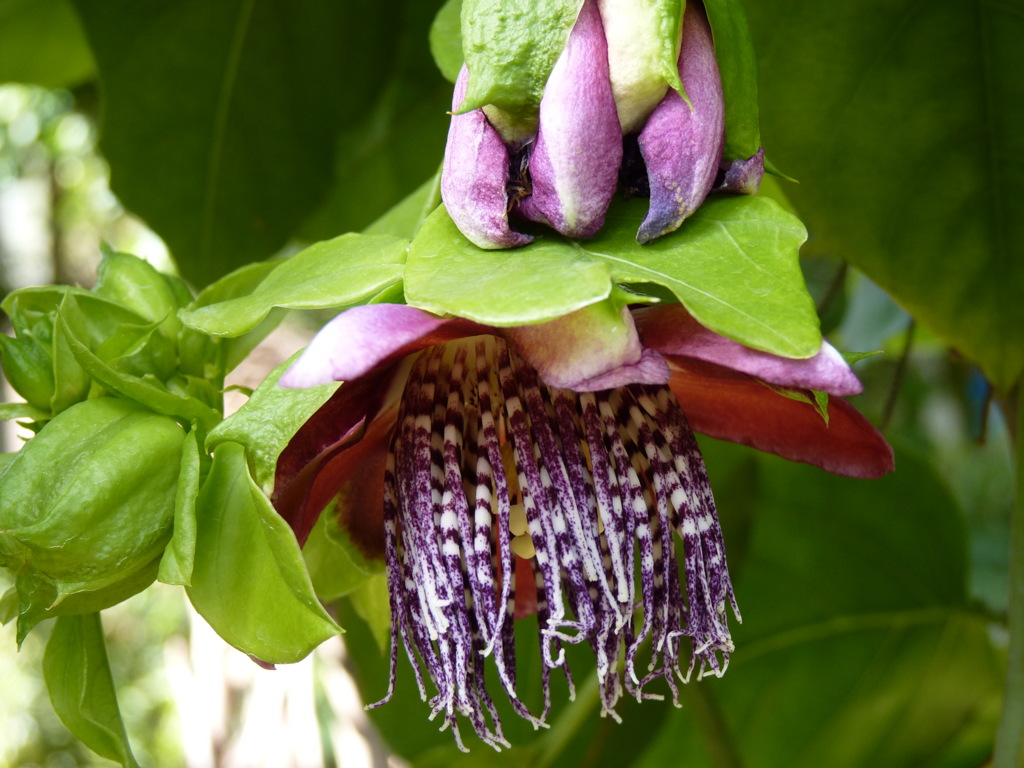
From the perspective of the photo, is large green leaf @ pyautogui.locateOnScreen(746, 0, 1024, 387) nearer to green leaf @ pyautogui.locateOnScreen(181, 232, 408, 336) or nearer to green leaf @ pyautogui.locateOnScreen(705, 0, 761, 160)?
green leaf @ pyautogui.locateOnScreen(705, 0, 761, 160)

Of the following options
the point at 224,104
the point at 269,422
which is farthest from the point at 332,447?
the point at 224,104

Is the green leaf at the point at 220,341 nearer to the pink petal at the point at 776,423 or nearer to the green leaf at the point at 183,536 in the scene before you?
the green leaf at the point at 183,536

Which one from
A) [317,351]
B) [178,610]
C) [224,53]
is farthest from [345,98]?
[178,610]

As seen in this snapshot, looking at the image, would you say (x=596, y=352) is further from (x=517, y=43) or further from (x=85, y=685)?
(x=85, y=685)

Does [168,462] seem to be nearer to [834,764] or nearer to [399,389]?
[399,389]

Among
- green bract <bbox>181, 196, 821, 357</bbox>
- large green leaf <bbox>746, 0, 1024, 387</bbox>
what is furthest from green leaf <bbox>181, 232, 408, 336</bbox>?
large green leaf <bbox>746, 0, 1024, 387</bbox>
